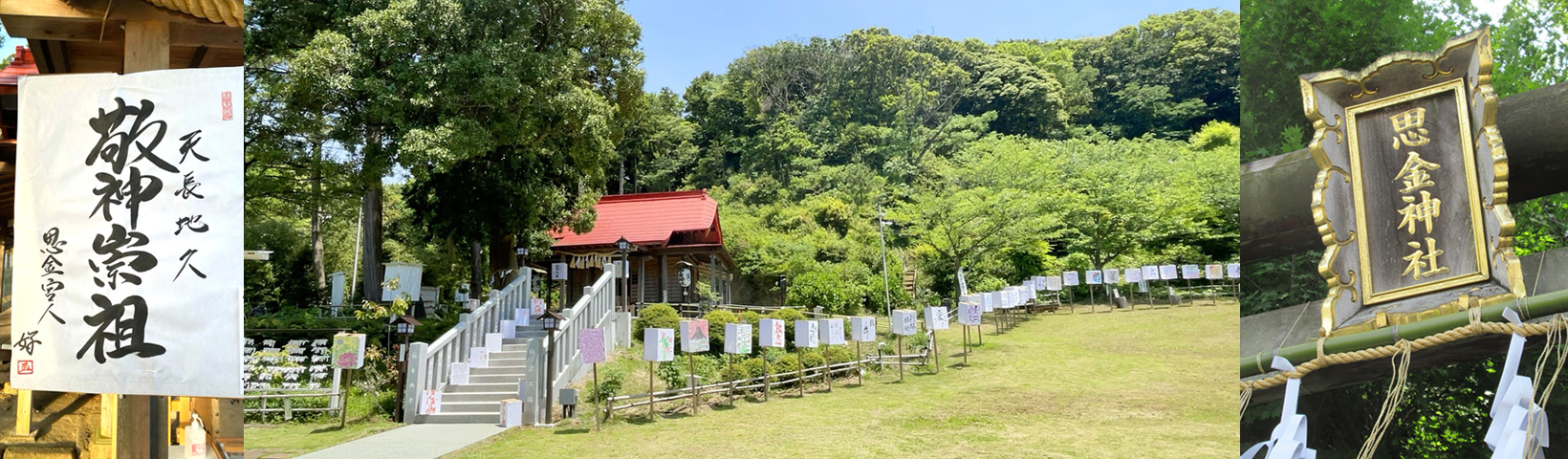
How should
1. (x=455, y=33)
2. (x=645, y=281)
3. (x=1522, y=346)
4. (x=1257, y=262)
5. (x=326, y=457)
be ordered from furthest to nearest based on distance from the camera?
(x=645, y=281), (x=455, y=33), (x=326, y=457), (x=1257, y=262), (x=1522, y=346)

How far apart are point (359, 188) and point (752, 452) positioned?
2.49 metres

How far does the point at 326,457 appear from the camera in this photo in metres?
3.77

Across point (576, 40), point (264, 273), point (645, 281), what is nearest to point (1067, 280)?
point (645, 281)

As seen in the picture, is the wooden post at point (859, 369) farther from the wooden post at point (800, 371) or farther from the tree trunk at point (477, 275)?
the tree trunk at point (477, 275)

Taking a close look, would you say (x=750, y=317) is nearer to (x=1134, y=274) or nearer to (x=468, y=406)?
(x=468, y=406)

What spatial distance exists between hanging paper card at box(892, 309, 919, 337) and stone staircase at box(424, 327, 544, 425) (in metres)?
2.07

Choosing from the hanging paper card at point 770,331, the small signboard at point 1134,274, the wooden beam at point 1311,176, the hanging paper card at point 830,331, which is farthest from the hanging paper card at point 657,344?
the wooden beam at point 1311,176

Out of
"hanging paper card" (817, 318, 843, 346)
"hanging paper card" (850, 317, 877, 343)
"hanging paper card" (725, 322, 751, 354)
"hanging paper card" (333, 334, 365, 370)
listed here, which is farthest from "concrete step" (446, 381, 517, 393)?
"hanging paper card" (850, 317, 877, 343)

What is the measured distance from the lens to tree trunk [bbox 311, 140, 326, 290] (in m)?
4.14

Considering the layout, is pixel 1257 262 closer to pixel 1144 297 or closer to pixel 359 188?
pixel 1144 297

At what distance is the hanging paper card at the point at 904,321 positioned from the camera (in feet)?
15.0

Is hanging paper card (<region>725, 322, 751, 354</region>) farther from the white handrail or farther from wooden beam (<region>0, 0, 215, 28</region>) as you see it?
wooden beam (<region>0, 0, 215, 28</region>)

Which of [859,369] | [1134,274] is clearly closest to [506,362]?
[859,369]

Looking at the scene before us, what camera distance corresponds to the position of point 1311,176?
9.80 feet
